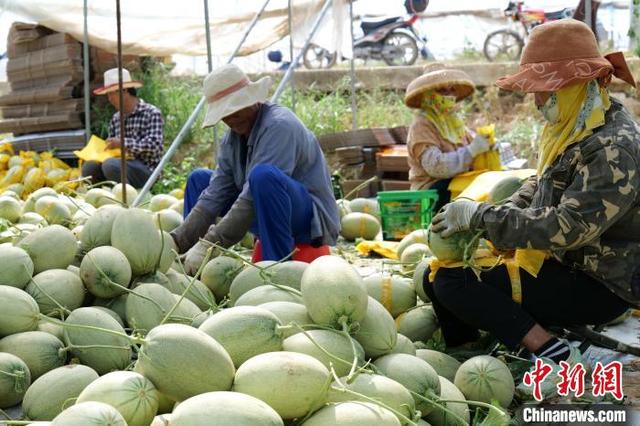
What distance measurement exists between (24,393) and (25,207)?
3032 millimetres

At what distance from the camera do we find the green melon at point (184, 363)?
2.12 m

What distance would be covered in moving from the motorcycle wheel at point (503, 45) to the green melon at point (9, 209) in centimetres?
1183

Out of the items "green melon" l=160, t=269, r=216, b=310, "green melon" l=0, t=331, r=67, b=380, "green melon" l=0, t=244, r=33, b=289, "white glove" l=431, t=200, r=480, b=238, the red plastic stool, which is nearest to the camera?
"green melon" l=0, t=331, r=67, b=380

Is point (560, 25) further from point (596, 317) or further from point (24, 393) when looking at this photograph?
point (24, 393)

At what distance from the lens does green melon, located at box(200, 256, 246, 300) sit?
3.62 metres

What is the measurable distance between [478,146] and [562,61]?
2.64m

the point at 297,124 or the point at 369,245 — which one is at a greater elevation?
the point at 297,124

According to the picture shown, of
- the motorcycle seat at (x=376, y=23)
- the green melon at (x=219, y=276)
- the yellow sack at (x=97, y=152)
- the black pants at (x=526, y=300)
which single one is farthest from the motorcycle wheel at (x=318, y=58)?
the black pants at (x=526, y=300)

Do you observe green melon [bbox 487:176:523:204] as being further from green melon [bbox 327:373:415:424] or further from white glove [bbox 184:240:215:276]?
green melon [bbox 327:373:415:424]

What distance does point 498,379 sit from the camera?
281cm

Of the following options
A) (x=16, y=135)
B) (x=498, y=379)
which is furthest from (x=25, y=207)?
(x=16, y=135)

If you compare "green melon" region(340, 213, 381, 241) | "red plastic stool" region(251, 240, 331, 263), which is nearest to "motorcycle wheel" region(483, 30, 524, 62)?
"green melon" region(340, 213, 381, 241)

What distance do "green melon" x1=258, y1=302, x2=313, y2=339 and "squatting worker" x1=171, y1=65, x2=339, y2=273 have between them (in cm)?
145

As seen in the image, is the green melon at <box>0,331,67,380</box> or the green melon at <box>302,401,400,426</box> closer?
the green melon at <box>302,401,400,426</box>
